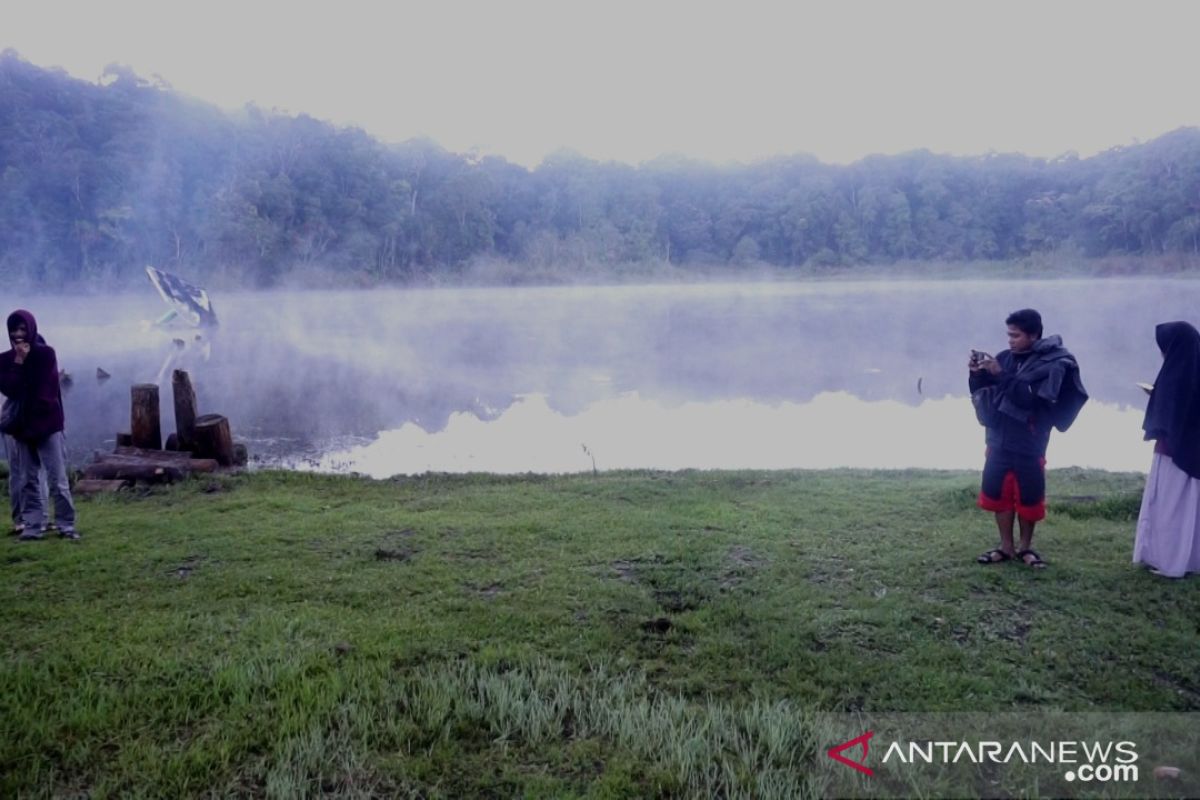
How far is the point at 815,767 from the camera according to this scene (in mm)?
3219

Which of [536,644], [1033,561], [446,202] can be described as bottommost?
[536,644]

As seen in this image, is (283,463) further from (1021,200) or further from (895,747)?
(1021,200)

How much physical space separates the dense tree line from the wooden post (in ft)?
124

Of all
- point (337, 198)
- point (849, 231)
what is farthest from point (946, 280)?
point (337, 198)

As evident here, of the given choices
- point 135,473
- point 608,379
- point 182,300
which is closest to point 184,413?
point 135,473

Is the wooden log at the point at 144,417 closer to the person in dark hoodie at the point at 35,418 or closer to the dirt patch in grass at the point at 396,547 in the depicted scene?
the person in dark hoodie at the point at 35,418

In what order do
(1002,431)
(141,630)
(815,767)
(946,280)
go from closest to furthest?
1. (815,767)
2. (141,630)
3. (1002,431)
4. (946,280)

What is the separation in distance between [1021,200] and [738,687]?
210 feet

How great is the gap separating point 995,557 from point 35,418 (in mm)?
6562

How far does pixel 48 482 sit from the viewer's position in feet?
21.4

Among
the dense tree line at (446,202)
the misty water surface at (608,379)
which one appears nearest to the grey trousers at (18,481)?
the misty water surface at (608,379)

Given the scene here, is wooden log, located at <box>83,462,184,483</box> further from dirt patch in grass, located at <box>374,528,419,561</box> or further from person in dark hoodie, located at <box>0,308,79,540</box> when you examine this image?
dirt patch in grass, located at <box>374,528,419,561</box>

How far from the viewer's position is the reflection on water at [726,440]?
1123 centimetres

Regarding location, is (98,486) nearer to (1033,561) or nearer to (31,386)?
(31,386)
